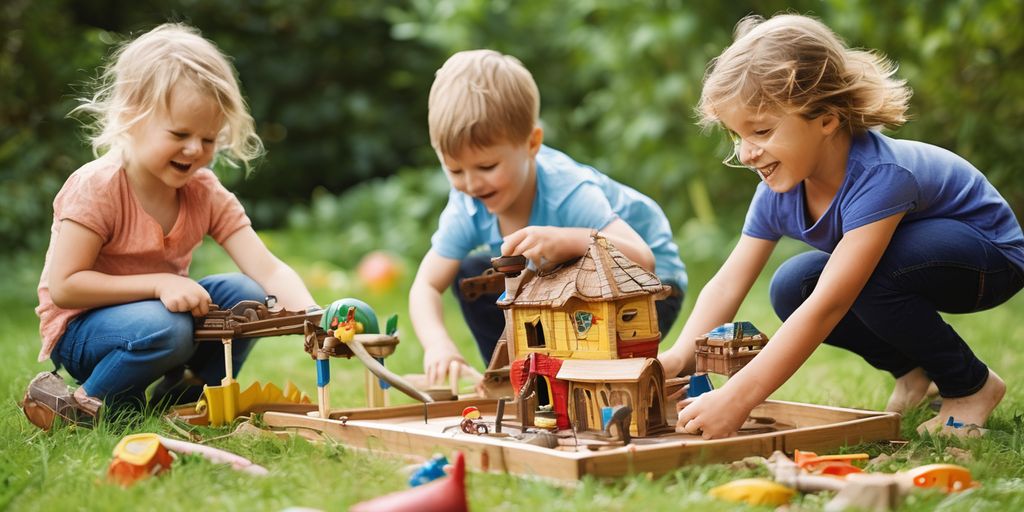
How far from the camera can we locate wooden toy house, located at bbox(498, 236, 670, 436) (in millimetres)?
2164

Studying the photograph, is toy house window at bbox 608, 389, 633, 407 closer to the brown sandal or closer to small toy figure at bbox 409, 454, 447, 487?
small toy figure at bbox 409, 454, 447, 487

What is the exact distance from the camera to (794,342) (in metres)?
2.18

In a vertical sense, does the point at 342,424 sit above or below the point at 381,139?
below

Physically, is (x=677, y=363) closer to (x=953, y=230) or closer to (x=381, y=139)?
(x=953, y=230)

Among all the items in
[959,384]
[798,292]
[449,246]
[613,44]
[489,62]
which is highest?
[613,44]

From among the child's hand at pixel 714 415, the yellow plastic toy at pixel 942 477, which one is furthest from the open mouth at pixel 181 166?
the yellow plastic toy at pixel 942 477

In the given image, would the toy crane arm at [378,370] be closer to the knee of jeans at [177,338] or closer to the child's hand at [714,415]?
the knee of jeans at [177,338]

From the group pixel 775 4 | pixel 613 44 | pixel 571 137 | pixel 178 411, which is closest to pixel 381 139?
pixel 571 137

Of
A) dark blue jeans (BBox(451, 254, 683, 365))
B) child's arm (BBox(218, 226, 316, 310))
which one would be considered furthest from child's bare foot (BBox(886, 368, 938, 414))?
child's arm (BBox(218, 226, 316, 310))

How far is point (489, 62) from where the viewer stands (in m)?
2.96

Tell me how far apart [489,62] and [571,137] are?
407cm

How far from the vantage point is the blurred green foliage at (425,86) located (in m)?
5.55

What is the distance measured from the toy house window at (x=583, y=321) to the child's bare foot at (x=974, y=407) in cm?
89

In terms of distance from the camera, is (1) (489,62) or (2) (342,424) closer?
(2) (342,424)
